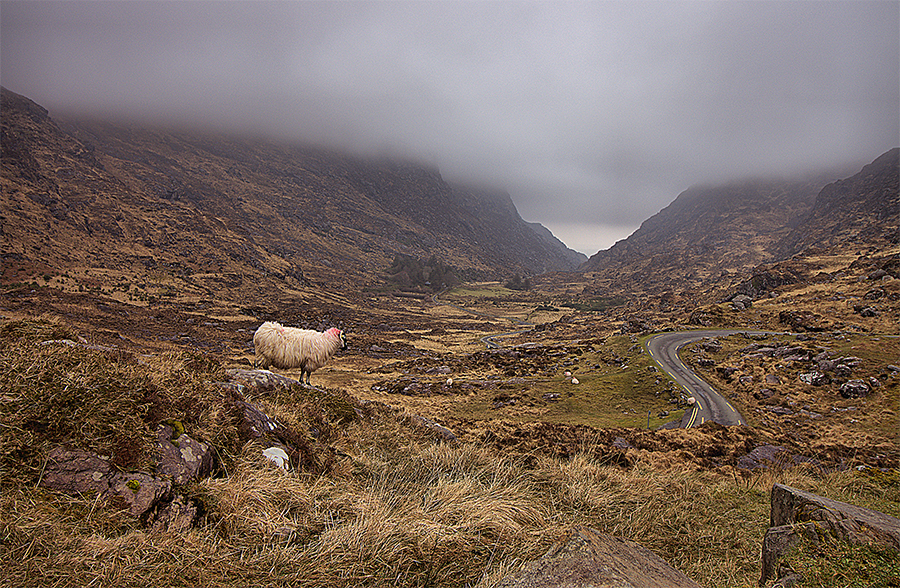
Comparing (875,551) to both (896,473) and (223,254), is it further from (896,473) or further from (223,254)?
(223,254)

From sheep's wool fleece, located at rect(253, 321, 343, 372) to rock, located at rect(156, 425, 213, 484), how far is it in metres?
10.3

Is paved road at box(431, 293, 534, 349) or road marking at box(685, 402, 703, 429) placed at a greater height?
road marking at box(685, 402, 703, 429)

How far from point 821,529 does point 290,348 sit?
1392 cm

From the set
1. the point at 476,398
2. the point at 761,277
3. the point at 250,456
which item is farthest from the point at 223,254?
the point at 761,277

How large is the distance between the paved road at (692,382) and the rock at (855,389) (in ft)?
21.1

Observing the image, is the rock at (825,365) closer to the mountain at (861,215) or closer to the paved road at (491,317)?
the paved road at (491,317)

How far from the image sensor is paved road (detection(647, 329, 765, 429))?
25.3 metres

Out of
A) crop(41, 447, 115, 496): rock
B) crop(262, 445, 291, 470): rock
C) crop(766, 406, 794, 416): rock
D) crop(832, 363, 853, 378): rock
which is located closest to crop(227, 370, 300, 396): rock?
crop(262, 445, 291, 470): rock

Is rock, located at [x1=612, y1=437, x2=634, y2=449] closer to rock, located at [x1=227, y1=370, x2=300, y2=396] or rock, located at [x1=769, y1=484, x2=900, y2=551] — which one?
rock, located at [x1=769, y1=484, x2=900, y2=551]

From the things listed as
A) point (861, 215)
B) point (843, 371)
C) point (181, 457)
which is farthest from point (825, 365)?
point (861, 215)

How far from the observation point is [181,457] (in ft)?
11.4

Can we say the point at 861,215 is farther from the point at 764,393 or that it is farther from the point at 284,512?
the point at 284,512

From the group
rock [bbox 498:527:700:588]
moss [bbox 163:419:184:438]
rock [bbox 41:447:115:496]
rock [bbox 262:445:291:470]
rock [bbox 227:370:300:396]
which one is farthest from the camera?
rock [bbox 227:370:300:396]

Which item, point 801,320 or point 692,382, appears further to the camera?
point 801,320
